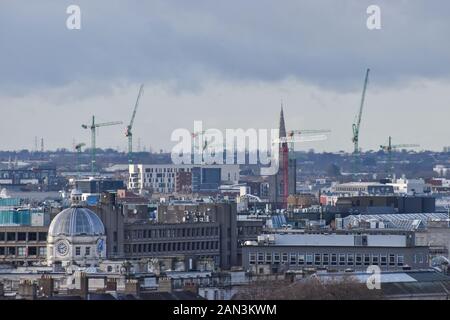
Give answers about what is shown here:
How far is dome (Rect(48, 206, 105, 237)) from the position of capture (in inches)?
3632

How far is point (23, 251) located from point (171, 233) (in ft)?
27.5

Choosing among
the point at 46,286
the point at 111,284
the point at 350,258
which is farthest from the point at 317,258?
the point at 46,286

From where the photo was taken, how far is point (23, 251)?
330 ft

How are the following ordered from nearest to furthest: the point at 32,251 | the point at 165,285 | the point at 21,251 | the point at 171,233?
the point at 165,285, the point at 32,251, the point at 21,251, the point at 171,233

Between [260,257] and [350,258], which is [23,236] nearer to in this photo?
[260,257]

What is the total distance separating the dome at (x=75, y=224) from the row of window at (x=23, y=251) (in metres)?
4.64

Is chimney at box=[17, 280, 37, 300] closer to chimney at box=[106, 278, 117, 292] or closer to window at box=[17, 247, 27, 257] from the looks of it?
chimney at box=[106, 278, 117, 292]

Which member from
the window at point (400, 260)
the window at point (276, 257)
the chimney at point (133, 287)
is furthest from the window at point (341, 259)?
the chimney at point (133, 287)

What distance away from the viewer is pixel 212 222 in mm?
110062

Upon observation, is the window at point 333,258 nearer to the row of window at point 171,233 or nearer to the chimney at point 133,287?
the row of window at point 171,233

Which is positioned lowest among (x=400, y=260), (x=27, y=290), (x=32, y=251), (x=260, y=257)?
(x=27, y=290)

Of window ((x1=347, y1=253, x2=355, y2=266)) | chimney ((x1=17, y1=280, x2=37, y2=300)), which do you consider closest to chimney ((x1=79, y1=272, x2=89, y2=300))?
chimney ((x1=17, y1=280, x2=37, y2=300))
